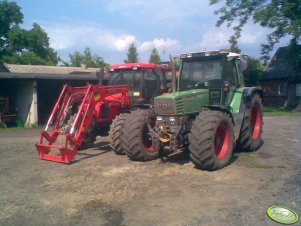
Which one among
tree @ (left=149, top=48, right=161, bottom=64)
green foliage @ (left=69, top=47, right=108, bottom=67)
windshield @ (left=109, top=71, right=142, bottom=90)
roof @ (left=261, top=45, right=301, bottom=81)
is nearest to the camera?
windshield @ (left=109, top=71, right=142, bottom=90)

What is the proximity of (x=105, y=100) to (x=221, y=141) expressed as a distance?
3.54 m

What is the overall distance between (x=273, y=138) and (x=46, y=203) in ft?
27.7

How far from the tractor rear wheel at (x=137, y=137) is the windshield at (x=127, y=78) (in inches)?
73.2

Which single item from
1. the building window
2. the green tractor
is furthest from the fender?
the building window

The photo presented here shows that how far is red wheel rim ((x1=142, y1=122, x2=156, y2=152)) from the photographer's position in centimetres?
884

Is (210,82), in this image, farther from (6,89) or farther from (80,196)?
(6,89)

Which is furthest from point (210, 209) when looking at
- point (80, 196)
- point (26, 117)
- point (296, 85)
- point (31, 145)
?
point (296, 85)

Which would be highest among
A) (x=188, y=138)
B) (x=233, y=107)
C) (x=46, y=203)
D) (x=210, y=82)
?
(x=210, y=82)

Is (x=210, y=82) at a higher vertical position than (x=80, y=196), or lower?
higher

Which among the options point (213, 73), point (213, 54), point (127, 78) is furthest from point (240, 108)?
point (127, 78)

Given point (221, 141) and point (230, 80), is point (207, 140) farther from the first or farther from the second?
point (230, 80)

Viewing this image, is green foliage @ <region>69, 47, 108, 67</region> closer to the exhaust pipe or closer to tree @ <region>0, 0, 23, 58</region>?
tree @ <region>0, 0, 23, 58</region>

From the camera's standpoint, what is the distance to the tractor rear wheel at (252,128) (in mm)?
9336

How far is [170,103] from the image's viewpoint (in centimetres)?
815
